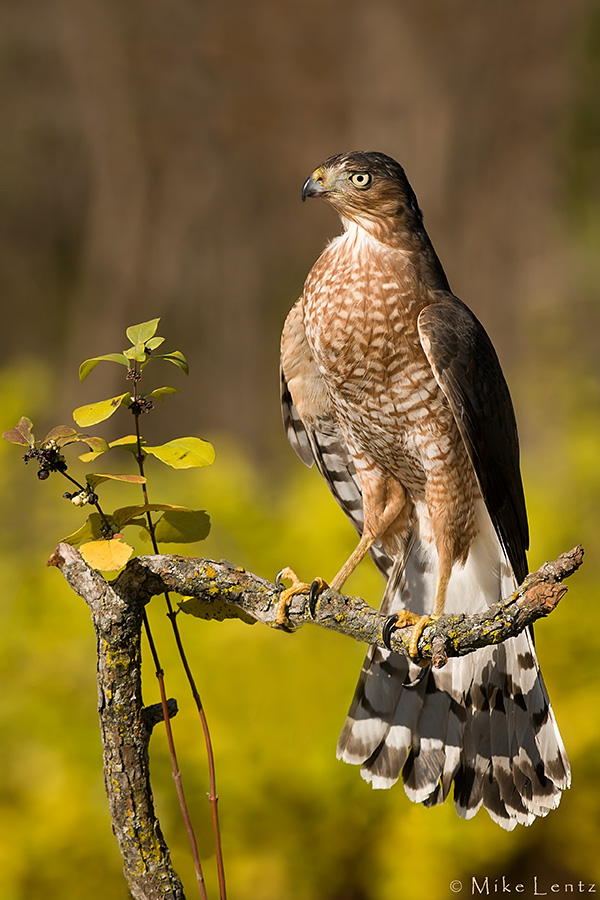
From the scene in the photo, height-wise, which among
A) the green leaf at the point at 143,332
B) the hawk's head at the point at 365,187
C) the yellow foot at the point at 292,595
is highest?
the hawk's head at the point at 365,187

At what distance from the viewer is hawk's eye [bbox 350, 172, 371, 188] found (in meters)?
1.46

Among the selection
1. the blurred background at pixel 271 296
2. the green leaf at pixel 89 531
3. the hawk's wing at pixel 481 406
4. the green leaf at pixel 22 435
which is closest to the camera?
the green leaf at pixel 22 435

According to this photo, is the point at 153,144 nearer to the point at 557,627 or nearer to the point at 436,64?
the point at 436,64

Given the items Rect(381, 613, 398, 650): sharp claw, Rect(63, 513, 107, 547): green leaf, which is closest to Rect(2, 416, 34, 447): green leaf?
Rect(63, 513, 107, 547): green leaf

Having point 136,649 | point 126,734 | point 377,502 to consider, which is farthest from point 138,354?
point 377,502

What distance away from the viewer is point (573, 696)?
2.27 metres

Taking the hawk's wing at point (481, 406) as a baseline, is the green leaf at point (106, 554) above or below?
below

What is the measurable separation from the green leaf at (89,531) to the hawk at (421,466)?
20.6 inches

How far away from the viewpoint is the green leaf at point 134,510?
108cm

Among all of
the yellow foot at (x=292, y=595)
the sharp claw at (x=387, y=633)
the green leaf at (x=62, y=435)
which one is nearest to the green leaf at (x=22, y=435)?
the green leaf at (x=62, y=435)

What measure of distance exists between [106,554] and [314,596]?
34cm

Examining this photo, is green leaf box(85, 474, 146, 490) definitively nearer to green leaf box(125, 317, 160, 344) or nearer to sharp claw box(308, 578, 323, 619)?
green leaf box(125, 317, 160, 344)

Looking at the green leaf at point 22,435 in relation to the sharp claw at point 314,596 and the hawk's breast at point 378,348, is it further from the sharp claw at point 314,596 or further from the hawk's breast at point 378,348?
the hawk's breast at point 378,348

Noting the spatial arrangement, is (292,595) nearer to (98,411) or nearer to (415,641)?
(415,641)
